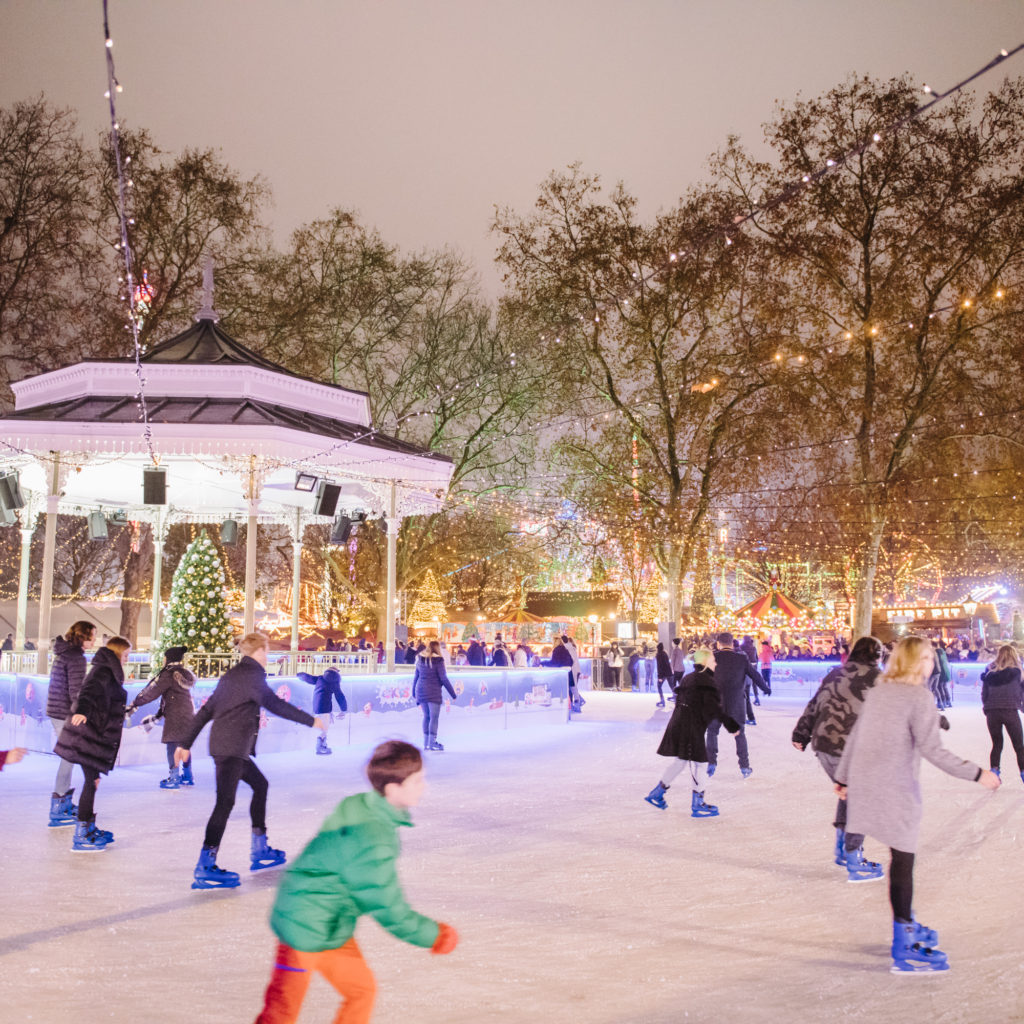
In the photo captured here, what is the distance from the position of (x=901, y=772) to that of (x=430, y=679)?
987 centimetres

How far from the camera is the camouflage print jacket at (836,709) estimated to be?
690cm

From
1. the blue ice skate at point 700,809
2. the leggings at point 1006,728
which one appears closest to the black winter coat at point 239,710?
the blue ice skate at point 700,809

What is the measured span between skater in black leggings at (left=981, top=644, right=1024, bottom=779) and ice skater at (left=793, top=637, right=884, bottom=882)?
4.06m

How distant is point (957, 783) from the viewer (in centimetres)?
1114

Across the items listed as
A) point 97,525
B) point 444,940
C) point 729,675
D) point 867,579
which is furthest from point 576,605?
point 444,940

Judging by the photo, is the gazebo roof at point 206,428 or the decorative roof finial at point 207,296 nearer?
the gazebo roof at point 206,428

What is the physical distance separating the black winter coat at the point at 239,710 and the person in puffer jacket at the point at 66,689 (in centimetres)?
235

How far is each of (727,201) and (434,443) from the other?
1107cm

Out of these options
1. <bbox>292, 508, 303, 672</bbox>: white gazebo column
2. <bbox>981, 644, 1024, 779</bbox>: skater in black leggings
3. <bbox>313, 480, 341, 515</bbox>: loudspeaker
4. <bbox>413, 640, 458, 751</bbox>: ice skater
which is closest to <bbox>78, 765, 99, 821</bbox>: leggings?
<bbox>413, 640, 458, 751</bbox>: ice skater

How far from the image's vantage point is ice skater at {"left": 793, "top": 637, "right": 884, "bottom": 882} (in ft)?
22.6

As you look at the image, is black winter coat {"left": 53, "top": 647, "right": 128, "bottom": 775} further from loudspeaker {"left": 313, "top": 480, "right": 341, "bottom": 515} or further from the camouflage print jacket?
loudspeaker {"left": 313, "top": 480, "right": 341, "bottom": 515}

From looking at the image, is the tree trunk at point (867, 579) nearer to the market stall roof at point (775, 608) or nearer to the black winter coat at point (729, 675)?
the market stall roof at point (775, 608)

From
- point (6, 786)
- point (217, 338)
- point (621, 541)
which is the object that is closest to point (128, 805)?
point (6, 786)

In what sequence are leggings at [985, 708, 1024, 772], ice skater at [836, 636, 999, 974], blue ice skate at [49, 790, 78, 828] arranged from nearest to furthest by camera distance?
ice skater at [836, 636, 999, 974] < blue ice skate at [49, 790, 78, 828] < leggings at [985, 708, 1024, 772]
